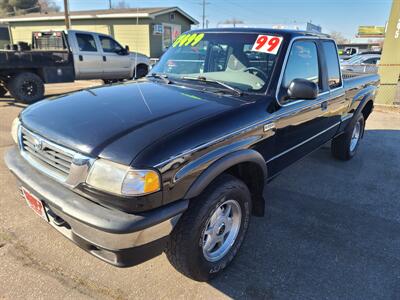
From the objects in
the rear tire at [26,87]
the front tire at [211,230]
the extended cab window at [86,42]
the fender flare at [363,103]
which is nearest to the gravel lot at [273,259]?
the front tire at [211,230]

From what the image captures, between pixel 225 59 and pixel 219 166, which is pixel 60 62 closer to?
pixel 225 59

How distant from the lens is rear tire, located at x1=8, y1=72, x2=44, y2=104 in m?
8.28

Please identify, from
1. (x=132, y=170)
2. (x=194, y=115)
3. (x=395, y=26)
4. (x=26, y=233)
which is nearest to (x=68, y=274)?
(x=26, y=233)

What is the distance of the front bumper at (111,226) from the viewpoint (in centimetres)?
179

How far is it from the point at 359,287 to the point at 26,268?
2.59 metres

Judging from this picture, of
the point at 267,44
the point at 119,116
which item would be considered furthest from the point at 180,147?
the point at 267,44

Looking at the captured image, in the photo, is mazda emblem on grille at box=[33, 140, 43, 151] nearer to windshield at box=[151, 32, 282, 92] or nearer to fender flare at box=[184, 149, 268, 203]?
fender flare at box=[184, 149, 268, 203]

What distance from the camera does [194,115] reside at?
7.43 feet

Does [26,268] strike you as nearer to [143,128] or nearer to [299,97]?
[143,128]

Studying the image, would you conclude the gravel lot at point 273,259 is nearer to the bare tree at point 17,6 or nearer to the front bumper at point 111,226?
the front bumper at point 111,226

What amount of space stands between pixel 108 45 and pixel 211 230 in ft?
34.5

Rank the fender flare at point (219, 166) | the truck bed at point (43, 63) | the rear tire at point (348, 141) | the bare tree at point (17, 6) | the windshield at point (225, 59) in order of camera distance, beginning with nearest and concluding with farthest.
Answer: the fender flare at point (219, 166) → the windshield at point (225, 59) → the rear tire at point (348, 141) → the truck bed at point (43, 63) → the bare tree at point (17, 6)

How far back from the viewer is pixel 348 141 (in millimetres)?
4941

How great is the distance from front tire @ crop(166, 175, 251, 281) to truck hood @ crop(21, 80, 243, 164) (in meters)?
0.54
